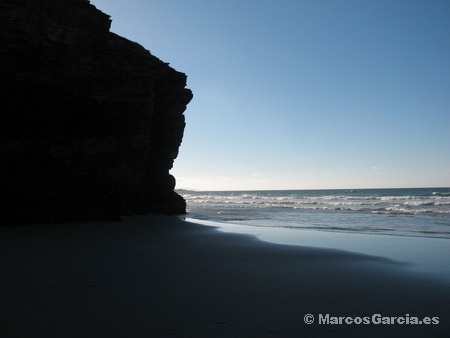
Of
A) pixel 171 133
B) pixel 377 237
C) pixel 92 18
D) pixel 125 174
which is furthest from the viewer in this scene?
pixel 171 133

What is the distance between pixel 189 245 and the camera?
36.6 ft

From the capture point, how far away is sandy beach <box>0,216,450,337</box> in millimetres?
4195

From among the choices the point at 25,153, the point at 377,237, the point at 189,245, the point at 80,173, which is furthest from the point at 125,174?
the point at 377,237

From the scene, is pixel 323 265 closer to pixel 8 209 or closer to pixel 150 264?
pixel 150 264

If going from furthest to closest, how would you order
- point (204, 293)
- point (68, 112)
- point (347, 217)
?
point (347, 217) → point (68, 112) → point (204, 293)

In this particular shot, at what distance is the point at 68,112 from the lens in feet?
58.2

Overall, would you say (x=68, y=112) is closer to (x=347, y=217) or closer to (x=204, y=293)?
(x=204, y=293)

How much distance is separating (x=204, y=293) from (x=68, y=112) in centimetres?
1560

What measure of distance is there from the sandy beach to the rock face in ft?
23.5

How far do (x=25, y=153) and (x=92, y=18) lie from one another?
7.92 metres

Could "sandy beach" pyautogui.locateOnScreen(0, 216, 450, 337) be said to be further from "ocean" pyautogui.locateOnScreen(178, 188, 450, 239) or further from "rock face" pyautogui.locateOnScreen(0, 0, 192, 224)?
"ocean" pyautogui.locateOnScreen(178, 188, 450, 239)

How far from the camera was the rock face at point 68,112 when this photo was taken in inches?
604

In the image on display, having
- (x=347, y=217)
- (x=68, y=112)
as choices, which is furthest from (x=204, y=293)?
(x=347, y=217)

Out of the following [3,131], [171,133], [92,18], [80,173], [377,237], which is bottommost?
[377,237]
